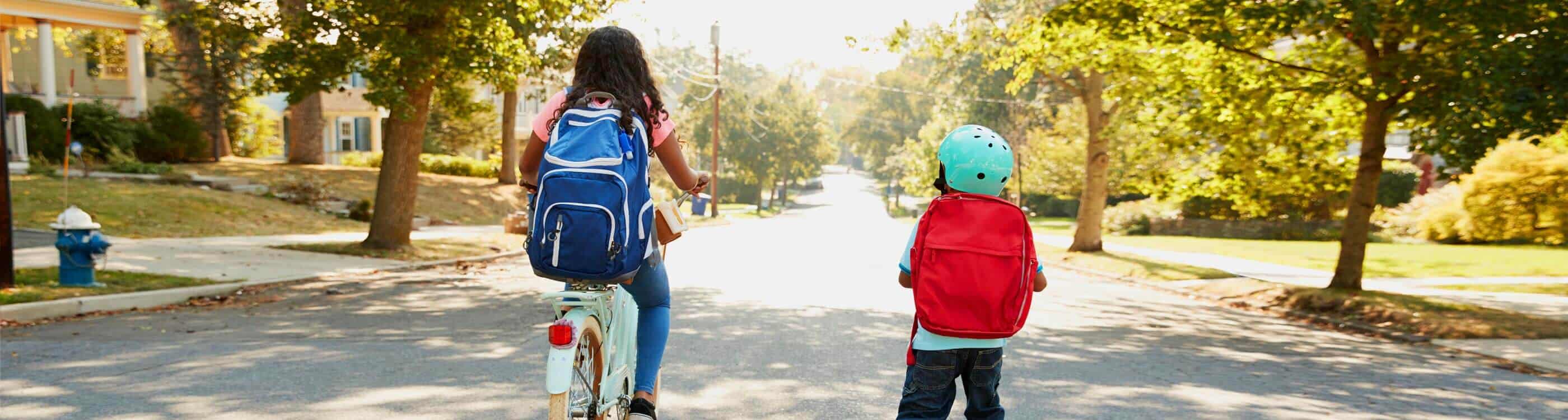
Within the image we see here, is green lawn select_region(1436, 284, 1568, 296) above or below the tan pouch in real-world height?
below

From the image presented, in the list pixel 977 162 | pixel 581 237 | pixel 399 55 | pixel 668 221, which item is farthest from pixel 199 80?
pixel 977 162

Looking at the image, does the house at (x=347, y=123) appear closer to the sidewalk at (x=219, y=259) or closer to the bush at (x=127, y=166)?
the bush at (x=127, y=166)

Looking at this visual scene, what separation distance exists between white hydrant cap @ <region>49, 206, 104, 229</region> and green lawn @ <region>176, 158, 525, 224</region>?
16.0 metres

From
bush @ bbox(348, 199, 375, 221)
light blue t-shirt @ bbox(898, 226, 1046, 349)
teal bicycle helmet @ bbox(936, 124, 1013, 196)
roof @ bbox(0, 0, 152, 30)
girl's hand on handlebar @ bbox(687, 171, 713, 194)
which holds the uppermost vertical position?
roof @ bbox(0, 0, 152, 30)

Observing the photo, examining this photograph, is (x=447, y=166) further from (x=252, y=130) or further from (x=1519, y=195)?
(x=1519, y=195)

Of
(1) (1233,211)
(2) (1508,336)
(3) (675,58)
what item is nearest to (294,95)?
(2) (1508,336)

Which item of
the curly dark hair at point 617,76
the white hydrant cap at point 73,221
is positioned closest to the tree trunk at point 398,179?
the white hydrant cap at point 73,221

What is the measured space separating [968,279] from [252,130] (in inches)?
1722

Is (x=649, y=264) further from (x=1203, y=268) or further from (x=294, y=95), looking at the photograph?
(x=1203, y=268)

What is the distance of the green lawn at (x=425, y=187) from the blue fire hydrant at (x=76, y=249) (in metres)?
16.1

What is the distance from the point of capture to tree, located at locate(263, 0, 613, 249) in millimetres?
15117

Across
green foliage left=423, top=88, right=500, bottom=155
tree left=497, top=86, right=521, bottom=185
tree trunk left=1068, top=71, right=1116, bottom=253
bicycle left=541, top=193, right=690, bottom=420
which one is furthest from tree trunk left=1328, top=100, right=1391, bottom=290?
green foliage left=423, top=88, right=500, bottom=155

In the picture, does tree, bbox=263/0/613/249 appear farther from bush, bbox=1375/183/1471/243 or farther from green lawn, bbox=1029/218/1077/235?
green lawn, bbox=1029/218/1077/235

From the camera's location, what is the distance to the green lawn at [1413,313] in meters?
10.6
